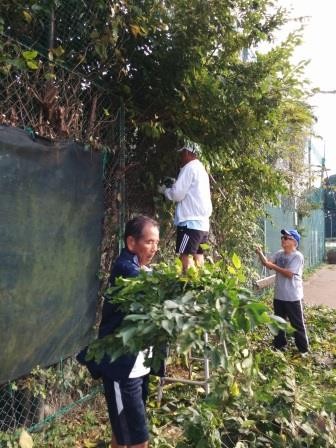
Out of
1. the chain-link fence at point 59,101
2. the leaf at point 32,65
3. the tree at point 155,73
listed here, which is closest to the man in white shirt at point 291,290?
the tree at point 155,73

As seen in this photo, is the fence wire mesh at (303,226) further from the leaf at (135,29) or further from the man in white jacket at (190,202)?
the leaf at (135,29)

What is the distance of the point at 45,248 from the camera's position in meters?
3.02

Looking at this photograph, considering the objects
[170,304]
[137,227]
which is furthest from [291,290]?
[170,304]

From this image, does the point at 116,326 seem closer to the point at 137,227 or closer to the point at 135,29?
the point at 137,227

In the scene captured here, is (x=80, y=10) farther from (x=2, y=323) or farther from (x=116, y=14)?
(x=2, y=323)

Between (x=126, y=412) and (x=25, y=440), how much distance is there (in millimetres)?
812

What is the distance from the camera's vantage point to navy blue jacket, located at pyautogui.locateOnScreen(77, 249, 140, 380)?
8.21 feet

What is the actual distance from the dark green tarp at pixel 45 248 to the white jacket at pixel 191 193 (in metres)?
0.71

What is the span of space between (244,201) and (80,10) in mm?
3183

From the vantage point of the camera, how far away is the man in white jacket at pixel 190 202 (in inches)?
157

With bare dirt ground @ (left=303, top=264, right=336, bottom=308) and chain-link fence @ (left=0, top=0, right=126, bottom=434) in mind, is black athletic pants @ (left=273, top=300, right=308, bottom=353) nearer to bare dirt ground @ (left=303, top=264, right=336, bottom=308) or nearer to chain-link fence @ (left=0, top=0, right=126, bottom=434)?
chain-link fence @ (left=0, top=0, right=126, bottom=434)

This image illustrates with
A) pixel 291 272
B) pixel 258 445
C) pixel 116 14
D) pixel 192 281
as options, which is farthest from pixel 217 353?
pixel 291 272

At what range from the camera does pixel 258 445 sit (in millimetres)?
2951

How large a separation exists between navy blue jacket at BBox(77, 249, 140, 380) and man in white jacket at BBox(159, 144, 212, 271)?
1.38 meters
